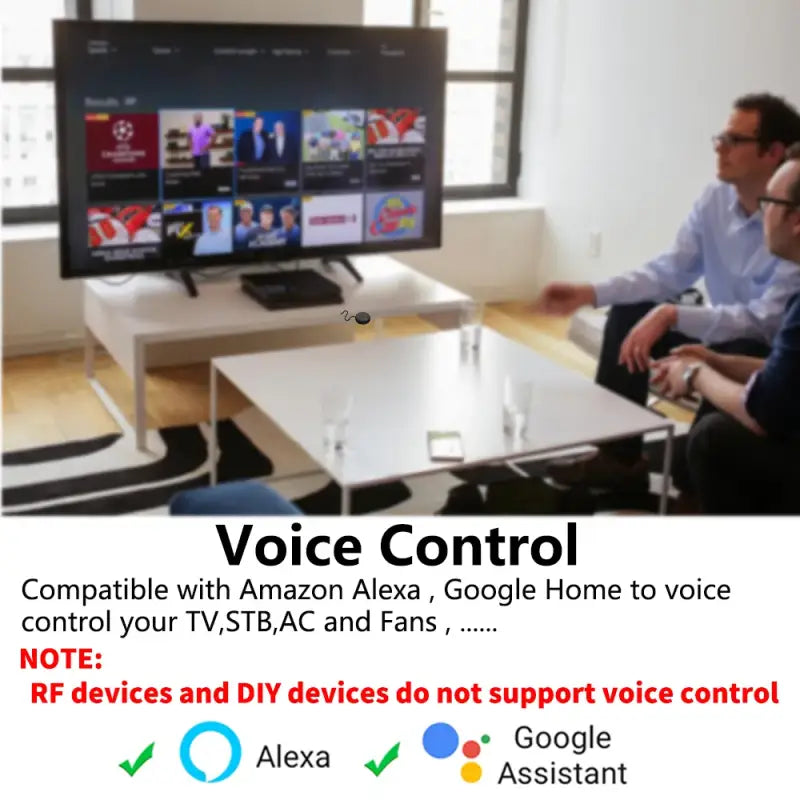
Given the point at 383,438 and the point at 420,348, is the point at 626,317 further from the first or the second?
the point at 383,438

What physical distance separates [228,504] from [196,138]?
7.69 feet

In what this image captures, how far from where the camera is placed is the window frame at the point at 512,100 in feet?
16.2

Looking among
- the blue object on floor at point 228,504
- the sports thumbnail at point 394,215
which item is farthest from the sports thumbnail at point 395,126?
the blue object on floor at point 228,504

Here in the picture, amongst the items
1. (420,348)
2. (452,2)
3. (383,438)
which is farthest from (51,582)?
(452,2)

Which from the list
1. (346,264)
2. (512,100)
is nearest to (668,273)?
(346,264)

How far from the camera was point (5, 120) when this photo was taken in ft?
13.3

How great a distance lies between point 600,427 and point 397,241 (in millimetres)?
1385

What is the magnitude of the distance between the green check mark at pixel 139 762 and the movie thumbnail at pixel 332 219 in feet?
8.86

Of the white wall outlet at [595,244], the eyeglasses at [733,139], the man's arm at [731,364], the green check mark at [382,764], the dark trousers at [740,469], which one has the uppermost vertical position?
the eyeglasses at [733,139]

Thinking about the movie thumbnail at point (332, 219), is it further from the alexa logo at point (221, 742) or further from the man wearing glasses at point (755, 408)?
the alexa logo at point (221, 742)

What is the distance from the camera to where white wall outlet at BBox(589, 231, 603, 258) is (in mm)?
4770

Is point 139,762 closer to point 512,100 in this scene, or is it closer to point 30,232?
point 30,232

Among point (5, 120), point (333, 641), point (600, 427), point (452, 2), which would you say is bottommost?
point (600, 427)

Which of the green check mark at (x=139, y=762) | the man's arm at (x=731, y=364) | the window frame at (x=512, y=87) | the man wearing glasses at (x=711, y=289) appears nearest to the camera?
the green check mark at (x=139, y=762)
